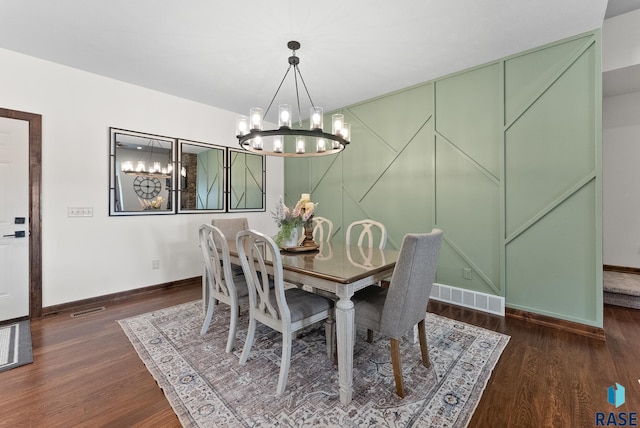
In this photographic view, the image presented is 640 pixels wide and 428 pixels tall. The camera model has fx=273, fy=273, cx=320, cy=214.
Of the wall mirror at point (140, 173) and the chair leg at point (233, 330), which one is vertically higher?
the wall mirror at point (140, 173)

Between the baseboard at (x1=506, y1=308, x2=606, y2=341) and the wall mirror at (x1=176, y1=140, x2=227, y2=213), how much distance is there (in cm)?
404

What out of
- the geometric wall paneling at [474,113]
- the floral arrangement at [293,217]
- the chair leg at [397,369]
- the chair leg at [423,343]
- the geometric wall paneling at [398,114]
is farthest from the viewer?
the geometric wall paneling at [398,114]

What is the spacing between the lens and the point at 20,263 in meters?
2.77

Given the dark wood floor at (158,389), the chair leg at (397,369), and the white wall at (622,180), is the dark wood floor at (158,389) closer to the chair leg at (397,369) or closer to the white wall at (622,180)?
the chair leg at (397,369)

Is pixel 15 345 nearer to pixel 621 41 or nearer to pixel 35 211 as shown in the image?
pixel 35 211

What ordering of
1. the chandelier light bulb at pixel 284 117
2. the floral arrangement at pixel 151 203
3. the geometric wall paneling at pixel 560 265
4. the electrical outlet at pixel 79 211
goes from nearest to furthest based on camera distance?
1. the chandelier light bulb at pixel 284 117
2. the geometric wall paneling at pixel 560 265
3. the electrical outlet at pixel 79 211
4. the floral arrangement at pixel 151 203

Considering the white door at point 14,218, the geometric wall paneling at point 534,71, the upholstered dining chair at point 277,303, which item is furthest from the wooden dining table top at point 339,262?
the white door at point 14,218

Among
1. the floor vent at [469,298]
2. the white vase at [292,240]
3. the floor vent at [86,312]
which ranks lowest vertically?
the floor vent at [86,312]

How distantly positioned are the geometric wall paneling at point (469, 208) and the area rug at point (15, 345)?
403 centimetres

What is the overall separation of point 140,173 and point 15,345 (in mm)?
2051

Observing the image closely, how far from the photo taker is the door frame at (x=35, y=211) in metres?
2.79

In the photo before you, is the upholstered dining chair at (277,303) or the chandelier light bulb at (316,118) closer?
the upholstered dining chair at (277,303)

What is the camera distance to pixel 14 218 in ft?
8.93

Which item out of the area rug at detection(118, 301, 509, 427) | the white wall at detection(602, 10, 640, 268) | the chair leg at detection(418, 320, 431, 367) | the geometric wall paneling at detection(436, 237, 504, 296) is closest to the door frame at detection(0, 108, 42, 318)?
the area rug at detection(118, 301, 509, 427)
